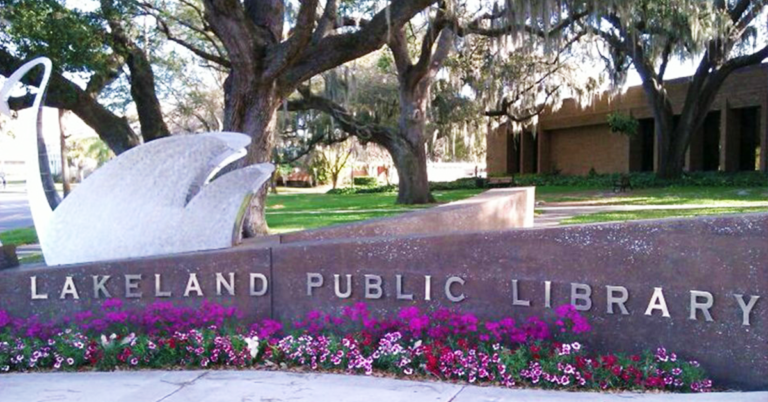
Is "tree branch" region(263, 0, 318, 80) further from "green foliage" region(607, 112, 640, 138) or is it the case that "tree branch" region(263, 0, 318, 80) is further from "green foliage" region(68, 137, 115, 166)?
"green foliage" region(68, 137, 115, 166)

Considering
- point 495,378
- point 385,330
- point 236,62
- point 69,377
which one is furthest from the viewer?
point 236,62

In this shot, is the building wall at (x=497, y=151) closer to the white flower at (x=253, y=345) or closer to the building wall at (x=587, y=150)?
the building wall at (x=587, y=150)

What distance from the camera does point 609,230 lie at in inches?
231

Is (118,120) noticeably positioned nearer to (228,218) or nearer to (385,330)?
(228,218)

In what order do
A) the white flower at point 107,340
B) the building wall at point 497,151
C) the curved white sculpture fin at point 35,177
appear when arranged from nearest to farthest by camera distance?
the white flower at point 107,340 → the curved white sculpture fin at point 35,177 → the building wall at point 497,151

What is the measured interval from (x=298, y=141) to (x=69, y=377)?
3553cm

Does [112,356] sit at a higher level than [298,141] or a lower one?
lower

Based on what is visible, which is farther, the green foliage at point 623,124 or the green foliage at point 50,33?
the green foliage at point 623,124

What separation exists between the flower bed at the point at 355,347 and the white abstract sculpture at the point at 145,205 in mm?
827

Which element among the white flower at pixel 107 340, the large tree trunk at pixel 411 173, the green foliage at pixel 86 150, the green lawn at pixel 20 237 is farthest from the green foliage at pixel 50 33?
the green foliage at pixel 86 150

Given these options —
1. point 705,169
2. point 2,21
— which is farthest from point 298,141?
point 2,21

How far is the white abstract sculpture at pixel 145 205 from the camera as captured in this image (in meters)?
7.46

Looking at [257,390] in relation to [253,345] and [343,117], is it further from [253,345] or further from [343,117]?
[343,117]

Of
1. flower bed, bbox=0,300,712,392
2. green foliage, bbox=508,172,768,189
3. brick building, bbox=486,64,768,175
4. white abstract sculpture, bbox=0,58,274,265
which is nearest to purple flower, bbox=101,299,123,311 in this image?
flower bed, bbox=0,300,712,392
